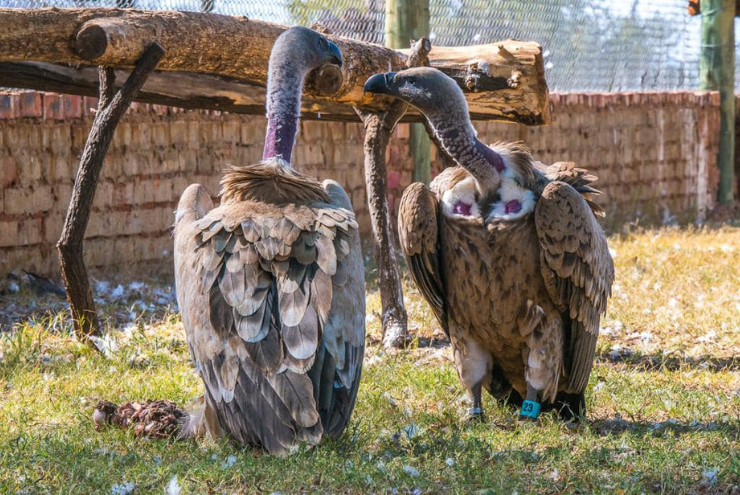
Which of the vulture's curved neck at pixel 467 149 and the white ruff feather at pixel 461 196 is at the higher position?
the vulture's curved neck at pixel 467 149

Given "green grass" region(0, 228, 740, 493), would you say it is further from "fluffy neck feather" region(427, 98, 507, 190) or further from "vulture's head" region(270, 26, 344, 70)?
"vulture's head" region(270, 26, 344, 70)

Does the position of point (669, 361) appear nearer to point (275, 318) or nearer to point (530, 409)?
point (530, 409)

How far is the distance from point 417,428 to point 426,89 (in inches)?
61.1

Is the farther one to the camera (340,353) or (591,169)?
(591,169)

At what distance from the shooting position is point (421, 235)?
14.9 ft

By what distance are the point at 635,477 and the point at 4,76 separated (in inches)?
146

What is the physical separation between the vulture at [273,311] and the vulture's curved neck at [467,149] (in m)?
0.75

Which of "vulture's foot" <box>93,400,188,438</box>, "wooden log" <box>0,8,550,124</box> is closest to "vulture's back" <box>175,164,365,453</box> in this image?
"vulture's foot" <box>93,400,188,438</box>

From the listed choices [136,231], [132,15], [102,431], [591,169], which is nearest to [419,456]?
[102,431]

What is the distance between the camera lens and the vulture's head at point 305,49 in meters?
4.86

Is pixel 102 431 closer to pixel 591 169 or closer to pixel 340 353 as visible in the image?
pixel 340 353

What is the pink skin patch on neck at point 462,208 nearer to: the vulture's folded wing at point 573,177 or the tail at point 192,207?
the vulture's folded wing at point 573,177

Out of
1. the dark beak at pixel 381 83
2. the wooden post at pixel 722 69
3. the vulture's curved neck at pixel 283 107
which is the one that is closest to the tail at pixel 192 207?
the vulture's curved neck at pixel 283 107

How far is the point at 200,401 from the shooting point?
4230 millimetres
